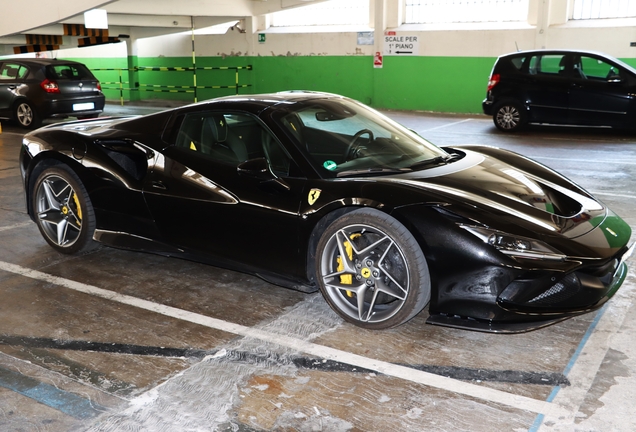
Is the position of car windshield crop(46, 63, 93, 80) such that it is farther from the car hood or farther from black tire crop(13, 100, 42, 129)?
the car hood

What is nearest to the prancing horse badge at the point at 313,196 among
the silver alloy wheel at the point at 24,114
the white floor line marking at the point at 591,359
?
the white floor line marking at the point at 591,359

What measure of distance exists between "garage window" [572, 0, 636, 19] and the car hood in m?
12.5

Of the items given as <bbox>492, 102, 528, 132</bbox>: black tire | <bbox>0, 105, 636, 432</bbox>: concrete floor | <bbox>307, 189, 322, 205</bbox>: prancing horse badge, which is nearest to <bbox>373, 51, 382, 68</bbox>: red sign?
<bbox>492, 102, 528, 132</bbox>: black tire

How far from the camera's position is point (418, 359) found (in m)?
3.49

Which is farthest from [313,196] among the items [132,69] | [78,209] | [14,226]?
[132,69]

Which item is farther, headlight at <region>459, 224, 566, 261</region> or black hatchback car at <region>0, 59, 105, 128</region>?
black hatchback car at <region>0, 59, 105, 128</region>

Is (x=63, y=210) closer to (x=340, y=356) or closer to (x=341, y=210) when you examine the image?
(x=341, y=210)

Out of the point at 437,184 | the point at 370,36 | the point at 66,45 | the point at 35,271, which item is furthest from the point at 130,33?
the point at 437,184

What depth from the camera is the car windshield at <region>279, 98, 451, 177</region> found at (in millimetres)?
4074

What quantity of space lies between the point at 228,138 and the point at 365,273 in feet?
4.61

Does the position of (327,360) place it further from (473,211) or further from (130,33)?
(130,33)

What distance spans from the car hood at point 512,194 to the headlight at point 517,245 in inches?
2.8

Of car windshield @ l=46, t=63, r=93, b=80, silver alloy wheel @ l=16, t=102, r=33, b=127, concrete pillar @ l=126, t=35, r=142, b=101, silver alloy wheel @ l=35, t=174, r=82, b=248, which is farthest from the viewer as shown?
concrete pillar @ l=126, t=35, r=142, b=101

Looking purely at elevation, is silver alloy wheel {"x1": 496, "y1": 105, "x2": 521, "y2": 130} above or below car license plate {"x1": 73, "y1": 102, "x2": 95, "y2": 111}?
below
